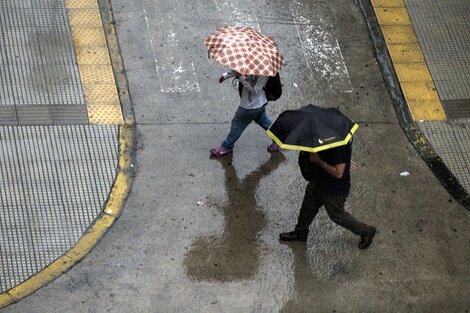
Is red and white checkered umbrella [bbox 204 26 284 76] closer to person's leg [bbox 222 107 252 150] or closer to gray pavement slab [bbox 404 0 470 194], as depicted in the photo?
person's leg [bbox 222 107 252 150]

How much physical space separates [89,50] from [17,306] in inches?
141

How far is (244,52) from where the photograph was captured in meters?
9.19

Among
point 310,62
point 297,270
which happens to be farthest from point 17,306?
point 310,62

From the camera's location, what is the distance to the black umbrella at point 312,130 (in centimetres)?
831

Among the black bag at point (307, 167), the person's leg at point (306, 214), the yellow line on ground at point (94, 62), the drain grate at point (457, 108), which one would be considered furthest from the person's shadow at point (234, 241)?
the drain grate at point (457, 108)

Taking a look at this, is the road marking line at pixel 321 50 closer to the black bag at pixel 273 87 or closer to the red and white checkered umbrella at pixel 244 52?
the black bag at pixel 273 87

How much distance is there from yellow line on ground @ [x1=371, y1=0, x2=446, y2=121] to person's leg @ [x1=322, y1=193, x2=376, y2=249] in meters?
2.16

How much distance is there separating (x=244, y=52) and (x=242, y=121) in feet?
3.24

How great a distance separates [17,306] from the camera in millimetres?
8703

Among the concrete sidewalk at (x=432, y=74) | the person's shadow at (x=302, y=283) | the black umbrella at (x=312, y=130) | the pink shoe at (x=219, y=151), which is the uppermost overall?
the black umbrella at (x=312, y=130)

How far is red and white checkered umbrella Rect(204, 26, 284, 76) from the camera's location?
913 cm

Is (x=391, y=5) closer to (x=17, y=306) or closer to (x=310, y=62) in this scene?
(x=310, y=62)

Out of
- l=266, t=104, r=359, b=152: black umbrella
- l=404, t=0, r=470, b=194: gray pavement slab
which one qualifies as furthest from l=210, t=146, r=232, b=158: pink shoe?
l=404, t=0, r=470, b=194: gray pavement slab

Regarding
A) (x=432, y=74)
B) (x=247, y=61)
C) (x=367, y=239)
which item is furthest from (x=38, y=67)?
(x=432, y=74)
